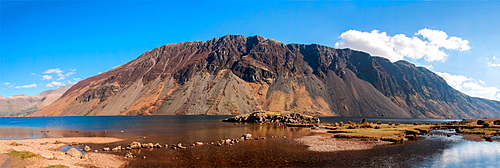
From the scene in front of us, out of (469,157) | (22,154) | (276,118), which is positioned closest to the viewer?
(22,154)

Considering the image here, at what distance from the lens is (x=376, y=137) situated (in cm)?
4906

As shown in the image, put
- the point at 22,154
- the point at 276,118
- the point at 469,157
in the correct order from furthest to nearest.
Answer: the point at 276,118, the point at 469,157, the point at 22,154

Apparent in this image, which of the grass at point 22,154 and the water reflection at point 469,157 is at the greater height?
the grass at point 22,154

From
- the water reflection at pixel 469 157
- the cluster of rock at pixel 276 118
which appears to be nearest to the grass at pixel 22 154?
the water reflection at pixel 469 157

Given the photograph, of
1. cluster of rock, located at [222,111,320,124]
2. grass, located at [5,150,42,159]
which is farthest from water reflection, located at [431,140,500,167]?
cluster of rock, located at [222,111,320,124]

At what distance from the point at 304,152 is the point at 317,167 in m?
Answer: 8.52

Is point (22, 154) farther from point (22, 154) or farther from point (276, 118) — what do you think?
Answer: point (276, 118)

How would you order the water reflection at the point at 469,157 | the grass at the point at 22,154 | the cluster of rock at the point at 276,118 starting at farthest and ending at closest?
the cluster of rock at the point at 276,118 → the water reflection at the point at 469,157 → the grass at the point at 22,154

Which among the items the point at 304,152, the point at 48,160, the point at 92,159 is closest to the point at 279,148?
the point at 304,152

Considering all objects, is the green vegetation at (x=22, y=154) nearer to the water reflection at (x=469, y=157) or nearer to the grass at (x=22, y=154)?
the grass at (x=22, y=154)

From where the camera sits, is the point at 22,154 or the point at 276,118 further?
the point at 276,118

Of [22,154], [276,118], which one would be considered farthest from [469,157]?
[276,118]

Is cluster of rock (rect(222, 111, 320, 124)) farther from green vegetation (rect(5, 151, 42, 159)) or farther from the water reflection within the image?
green vegetation (rect(5, 151, 42, 159))

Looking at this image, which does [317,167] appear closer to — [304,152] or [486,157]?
[304,152]
